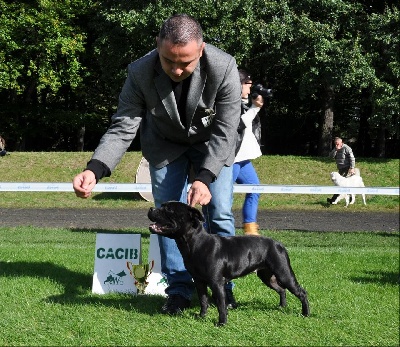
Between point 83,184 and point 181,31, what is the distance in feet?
→ 3.16

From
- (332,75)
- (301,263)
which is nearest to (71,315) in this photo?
(301,263)

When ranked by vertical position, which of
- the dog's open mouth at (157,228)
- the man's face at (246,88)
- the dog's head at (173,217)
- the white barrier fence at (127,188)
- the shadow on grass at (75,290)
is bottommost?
the shadow on grass at (75,290)

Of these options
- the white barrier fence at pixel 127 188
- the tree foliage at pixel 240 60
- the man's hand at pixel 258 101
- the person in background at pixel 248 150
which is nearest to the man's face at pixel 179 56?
the person in background at pixel 248 150

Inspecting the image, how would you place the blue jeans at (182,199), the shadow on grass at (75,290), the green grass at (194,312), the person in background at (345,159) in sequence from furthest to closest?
the person in background at (345,159)
the shadow on grass at (75,290)
the blue jeans at (182,199)
the green grass at (194,312)

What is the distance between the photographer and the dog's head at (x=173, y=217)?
4207 mm

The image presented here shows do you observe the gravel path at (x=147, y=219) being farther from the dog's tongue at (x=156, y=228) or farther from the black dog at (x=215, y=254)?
the dog's tongue at (x=156, y=228)

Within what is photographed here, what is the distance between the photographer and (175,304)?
4.63m

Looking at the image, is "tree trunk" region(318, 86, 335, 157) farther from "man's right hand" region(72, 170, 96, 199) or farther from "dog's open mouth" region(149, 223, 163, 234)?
"man's right hand" region(72, 170, 96, 199)

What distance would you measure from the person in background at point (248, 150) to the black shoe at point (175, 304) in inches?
99.0

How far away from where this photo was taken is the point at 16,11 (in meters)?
29.6

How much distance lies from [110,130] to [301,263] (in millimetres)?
3375

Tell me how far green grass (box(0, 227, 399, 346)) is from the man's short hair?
5.45 ft

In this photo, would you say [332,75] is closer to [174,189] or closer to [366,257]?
[366,257]

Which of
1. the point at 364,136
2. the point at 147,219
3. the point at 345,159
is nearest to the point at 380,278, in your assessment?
the point at 147,219
